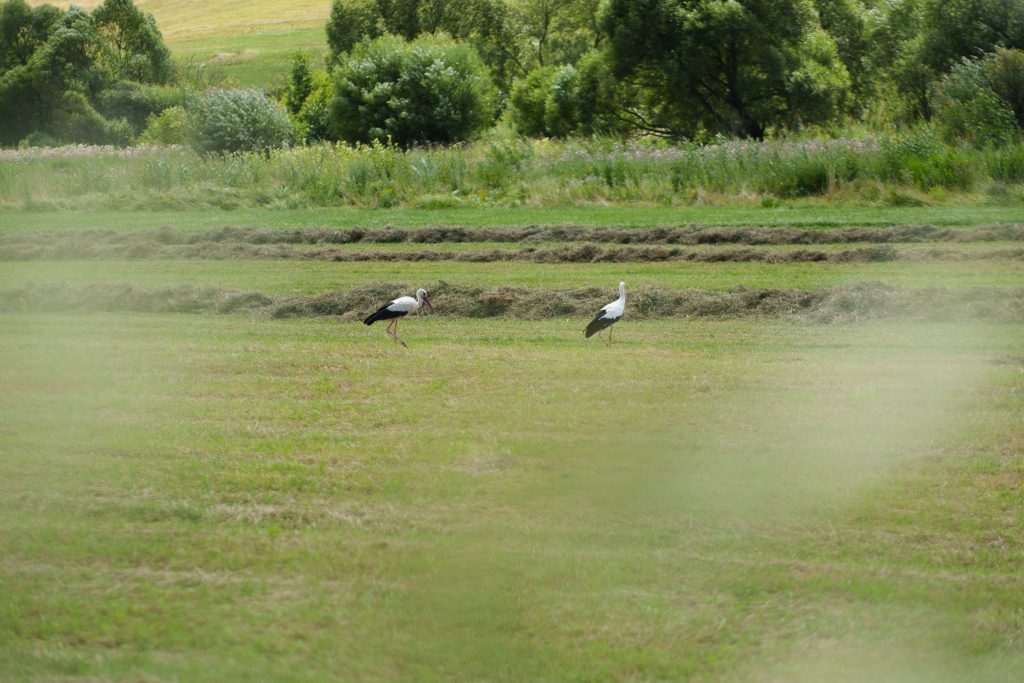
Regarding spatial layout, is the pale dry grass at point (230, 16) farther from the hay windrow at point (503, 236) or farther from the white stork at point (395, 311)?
the white stork at point (395, 311)

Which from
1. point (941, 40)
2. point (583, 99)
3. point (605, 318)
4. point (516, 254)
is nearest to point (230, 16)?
point (583, 99)

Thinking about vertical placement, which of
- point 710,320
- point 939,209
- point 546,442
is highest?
point 546,442

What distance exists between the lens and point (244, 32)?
129500 mm

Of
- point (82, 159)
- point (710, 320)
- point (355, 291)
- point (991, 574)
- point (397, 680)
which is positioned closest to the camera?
point (397, 680)

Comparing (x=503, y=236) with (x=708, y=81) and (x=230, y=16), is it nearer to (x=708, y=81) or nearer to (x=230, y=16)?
(x=708, y=81)

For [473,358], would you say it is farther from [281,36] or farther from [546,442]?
[281,36]

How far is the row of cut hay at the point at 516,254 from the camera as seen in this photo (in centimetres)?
1980

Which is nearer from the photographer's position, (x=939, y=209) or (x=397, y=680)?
(x=397, y=680)

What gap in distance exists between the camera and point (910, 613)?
653 cm

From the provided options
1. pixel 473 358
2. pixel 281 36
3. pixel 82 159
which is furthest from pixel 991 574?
pixel 281 36

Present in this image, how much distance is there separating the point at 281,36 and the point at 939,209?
110 m

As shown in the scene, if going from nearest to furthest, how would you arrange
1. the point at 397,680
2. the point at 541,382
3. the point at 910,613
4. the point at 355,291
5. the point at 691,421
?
the point at 397,680 < the point at 910,613 < the point at 691,421 < the point at 541,382 < the point at 355,291

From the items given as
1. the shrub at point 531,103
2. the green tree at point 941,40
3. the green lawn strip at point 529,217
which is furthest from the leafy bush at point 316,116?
the green lawn strip at point 529,217

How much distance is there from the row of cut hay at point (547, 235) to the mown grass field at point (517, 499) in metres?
6.61
